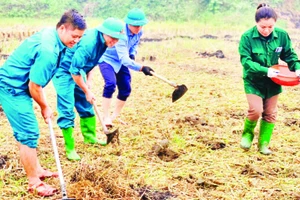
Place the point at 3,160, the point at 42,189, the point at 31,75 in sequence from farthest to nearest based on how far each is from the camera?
the point at 3,160, the point at 42,189, the point at 31,75

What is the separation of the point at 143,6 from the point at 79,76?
27.3 m

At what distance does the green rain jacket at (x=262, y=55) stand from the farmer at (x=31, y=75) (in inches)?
79.7

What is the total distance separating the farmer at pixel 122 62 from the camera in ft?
19.4

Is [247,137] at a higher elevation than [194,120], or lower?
higher

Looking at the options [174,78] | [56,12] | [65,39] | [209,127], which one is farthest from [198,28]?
[65,39]

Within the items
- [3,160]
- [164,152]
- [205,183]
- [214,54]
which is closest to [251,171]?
[205,183]

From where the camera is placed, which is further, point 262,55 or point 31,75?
point 262,55

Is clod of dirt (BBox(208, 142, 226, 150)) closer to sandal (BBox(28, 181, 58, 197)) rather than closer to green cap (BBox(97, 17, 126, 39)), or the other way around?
green cap (BBox(97, 17, 126, 39))

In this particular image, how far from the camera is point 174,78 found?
35.4 ft

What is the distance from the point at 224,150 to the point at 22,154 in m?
2.59

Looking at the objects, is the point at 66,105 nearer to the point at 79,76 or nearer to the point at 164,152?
the point at 79,76

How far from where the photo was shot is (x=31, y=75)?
3645 millimetres

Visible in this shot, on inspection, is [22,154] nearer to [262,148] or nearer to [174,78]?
[262,148]

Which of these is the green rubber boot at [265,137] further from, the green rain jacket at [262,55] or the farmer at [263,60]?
the green rain jacket at [262,55]
